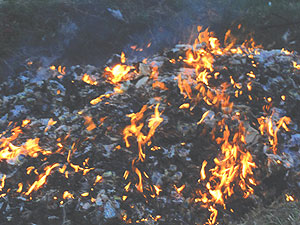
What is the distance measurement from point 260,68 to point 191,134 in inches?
83.7

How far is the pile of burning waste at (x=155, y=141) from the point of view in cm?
361

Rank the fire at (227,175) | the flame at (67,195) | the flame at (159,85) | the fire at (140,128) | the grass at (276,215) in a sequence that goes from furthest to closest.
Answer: the flame at (159,85) → the fire at (140,128) → the fire at (227,175) → the flame at (67,195) → the grass at (276,215)

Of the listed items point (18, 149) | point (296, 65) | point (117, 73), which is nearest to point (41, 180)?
point (18, 149)

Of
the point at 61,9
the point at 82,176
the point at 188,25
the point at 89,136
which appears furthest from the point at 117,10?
the point at 82,176

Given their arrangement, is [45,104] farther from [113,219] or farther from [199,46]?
[199,46]

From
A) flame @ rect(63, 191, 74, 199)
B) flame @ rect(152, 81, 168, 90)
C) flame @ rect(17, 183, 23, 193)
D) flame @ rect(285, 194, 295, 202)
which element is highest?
flame @ rect(152, 81, 168, 90)

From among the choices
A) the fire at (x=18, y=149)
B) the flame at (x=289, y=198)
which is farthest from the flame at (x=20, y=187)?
the flame at (x=289, y=198)

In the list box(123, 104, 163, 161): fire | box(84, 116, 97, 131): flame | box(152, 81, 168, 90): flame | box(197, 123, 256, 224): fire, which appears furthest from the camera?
box(152, 81, 168, 90): flame

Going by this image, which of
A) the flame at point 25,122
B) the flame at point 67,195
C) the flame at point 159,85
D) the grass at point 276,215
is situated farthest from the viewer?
the flame at point 159,85

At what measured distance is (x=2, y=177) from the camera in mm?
3771

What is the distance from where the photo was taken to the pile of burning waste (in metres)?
3.61

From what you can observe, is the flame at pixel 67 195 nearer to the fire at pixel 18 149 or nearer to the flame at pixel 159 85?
the fire at pixel 18 149

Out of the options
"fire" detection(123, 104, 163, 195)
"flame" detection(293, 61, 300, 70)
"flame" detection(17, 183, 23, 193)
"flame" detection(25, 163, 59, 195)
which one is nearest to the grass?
"fire" detection(123, 104, 163, 195)

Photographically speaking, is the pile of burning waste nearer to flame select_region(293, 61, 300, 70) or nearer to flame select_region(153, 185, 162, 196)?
flame select_region(153, 185, 162, 196)
